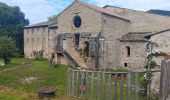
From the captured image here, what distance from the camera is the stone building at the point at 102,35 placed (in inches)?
1229

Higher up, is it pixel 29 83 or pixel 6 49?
pixel 6 49

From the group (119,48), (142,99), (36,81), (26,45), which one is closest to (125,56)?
(119,48)

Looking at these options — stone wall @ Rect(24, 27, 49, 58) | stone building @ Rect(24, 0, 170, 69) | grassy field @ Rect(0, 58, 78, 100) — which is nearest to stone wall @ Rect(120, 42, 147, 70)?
stone building @ Rect(24, 0, 170, 69)

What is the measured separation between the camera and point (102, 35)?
31312 millimetres

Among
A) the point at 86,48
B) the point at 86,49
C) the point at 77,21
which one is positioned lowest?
the point at 86,49

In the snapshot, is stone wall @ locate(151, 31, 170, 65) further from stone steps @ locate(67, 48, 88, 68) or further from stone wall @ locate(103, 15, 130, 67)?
stone steps @ locate(67, 48, 88, 68)

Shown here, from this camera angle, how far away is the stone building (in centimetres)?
3122

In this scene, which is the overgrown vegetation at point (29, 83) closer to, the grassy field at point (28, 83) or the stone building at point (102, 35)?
the grassy field at point (28, 83)

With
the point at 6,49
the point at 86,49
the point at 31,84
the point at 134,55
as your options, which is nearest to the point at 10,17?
the point at 6,49

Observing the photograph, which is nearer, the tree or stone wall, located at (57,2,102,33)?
stone wall, located at (57,2,102,33)

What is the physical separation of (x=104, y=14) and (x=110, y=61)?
17.6 ft

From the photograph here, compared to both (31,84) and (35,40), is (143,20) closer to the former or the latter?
(31,84)

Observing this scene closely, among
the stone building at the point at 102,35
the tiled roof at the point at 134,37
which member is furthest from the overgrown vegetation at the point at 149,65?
the tiled roof at the point at 134,37

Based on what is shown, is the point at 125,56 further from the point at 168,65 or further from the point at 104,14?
the point at 168,65
